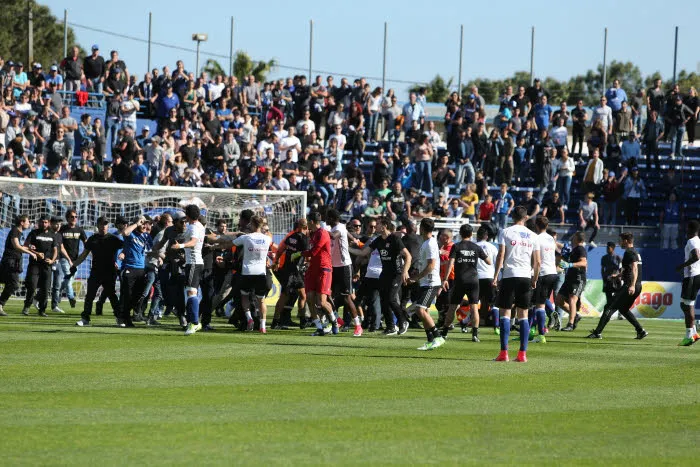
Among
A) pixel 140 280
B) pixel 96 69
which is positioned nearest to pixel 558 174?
pixel 96 69

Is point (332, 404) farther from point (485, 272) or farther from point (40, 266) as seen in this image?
point (40, 266)

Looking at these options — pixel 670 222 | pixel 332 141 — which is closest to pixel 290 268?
pixel 332 141

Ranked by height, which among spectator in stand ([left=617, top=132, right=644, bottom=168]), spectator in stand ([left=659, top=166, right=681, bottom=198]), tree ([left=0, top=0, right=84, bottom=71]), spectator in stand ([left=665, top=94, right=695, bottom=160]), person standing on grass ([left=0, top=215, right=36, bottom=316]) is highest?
tree ([left=0, top=0, right=84, bottom=71])

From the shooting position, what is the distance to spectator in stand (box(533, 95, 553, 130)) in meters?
36.6

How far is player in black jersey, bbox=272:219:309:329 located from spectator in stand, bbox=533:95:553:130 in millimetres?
17019

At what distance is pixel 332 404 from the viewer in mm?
10938

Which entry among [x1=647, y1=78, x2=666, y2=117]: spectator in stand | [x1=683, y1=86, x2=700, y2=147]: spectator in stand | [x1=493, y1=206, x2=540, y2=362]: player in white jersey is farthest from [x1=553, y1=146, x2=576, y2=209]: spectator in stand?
[x1=493, y1=206, x2=540, y2=362]: player in white jersey

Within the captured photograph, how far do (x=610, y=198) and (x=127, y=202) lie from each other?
49.2 ft

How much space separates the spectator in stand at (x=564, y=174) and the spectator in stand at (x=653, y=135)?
10.6 ft

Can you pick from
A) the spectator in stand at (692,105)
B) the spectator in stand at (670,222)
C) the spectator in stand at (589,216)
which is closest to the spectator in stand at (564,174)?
the spectator in stand at (589,216)

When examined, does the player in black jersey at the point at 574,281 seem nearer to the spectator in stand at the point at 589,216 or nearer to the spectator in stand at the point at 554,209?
the spectator in stand at the point at 589,216

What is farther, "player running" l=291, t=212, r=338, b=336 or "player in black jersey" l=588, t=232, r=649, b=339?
"player in black jersey" l=588, t=232, r=649, b=339

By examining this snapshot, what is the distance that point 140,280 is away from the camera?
2122 cm

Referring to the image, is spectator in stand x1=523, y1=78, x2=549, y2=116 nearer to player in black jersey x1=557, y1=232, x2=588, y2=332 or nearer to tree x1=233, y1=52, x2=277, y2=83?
player in black jersey x1=557, y1=232, x2=588, y2=332
